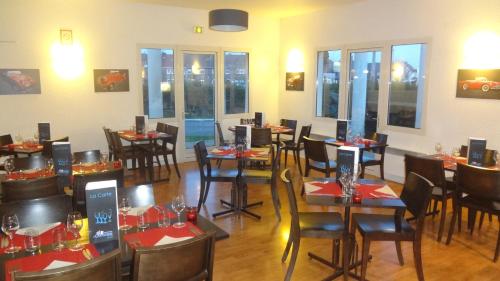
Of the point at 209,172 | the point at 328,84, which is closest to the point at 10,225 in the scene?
the point at 209,172

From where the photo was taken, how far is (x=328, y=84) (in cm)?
771

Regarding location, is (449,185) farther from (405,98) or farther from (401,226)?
(405,98)

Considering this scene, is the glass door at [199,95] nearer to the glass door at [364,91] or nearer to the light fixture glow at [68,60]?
the light fixture glow at [68,60]

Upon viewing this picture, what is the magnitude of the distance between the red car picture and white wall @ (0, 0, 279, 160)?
14.6ft

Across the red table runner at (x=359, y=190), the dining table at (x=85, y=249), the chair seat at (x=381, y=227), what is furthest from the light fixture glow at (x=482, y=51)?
the dining table at (x=85, y=249)

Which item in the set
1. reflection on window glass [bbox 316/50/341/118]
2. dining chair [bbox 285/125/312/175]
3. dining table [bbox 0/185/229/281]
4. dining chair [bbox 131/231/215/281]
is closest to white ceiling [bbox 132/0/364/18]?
reflection on window glass [bbox 316/50/341/118]

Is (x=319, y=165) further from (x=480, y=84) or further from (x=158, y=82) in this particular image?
(x=158, y=82)

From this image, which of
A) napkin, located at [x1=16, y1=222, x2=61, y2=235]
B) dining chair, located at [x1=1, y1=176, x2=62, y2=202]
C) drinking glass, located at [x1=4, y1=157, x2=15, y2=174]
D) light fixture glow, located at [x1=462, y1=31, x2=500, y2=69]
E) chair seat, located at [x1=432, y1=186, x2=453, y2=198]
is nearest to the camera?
napkin, located at [x1=16, y1=222, x2=61, y2=235]

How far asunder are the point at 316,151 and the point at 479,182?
212 centimetres

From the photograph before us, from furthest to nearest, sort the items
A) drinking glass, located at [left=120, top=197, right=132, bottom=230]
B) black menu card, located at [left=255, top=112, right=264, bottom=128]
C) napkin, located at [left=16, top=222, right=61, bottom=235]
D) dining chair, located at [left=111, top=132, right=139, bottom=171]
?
1. black menu card, located at [left=255, top=112, right=264, bottom=128]
2. dining chair, located at [left=111, top=132, right=139, bottom=171]
3. drinking glass, located at [left=120, top=197, right=132, bottom=230]
4. napkin, located at [left=16, top=222, right=61, bottom=235]

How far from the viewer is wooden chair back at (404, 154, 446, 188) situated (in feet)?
13.2

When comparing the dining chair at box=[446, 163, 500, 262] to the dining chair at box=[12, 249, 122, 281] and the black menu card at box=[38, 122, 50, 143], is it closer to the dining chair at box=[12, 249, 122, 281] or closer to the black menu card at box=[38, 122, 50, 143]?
the dining chair at box=[12, 249, 122, 281]

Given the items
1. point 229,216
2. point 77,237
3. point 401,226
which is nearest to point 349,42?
point 229,216

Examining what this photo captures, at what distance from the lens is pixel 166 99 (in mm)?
7621
